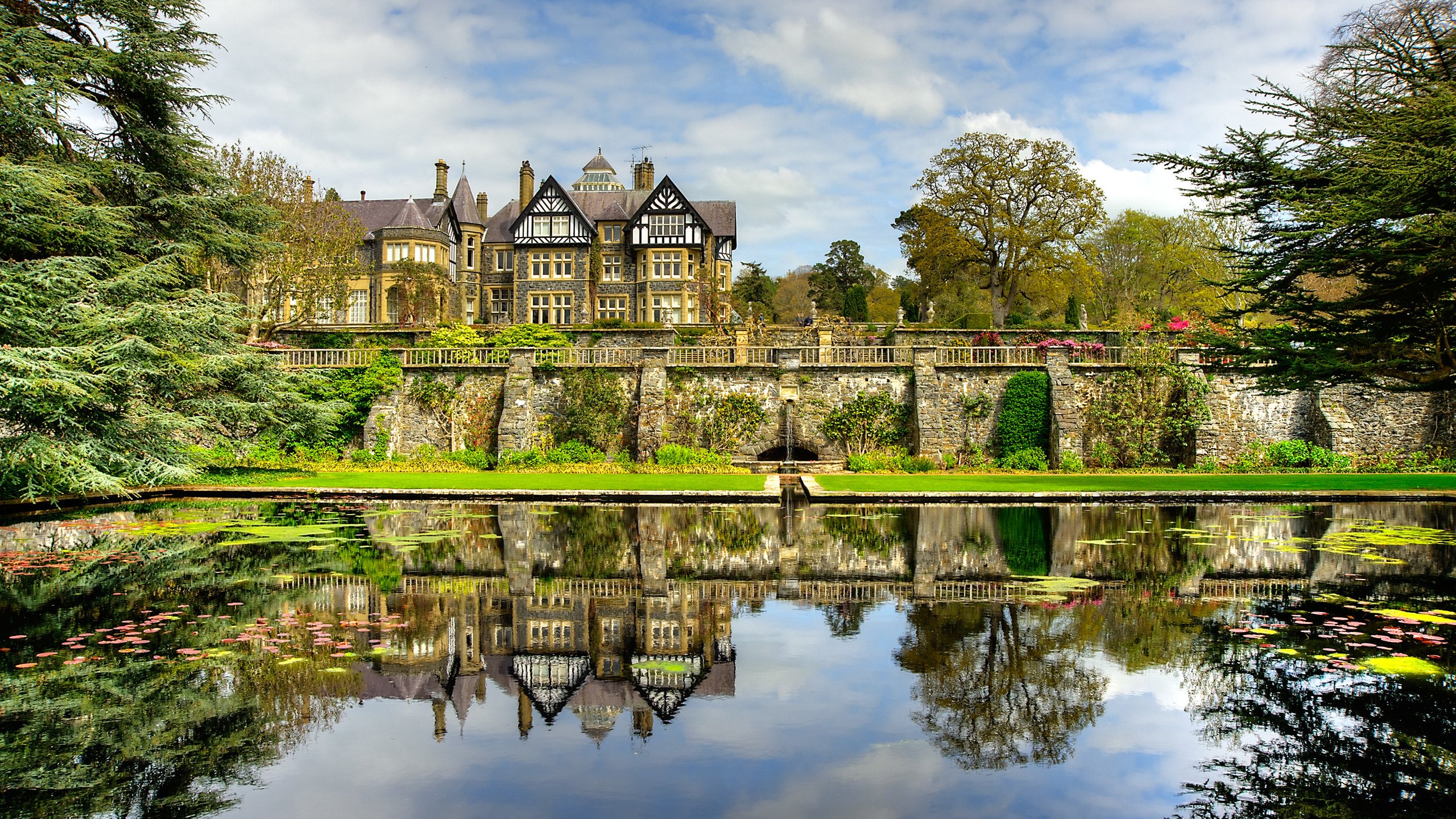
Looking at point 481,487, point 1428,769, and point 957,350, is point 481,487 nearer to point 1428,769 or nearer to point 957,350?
point 957,350

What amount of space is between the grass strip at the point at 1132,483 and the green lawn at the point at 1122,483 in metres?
0.01

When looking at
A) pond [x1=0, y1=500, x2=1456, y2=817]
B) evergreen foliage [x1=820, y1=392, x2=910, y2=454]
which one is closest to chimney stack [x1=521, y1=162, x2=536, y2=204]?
evergreen foliage [x1=820, y1=392, x2=910, y2=454]

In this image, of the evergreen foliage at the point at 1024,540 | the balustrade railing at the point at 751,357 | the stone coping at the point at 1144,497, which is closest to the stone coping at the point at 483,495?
the stone coping at the point at 1144,497

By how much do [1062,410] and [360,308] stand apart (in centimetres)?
3882

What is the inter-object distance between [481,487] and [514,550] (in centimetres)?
812

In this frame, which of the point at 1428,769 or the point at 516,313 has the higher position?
the point at 516,313

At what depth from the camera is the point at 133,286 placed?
56.4ft

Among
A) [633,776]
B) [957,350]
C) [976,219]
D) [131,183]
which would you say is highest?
[976,219]

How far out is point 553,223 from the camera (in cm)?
4978

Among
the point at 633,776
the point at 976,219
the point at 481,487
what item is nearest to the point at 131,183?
the point at 481,487

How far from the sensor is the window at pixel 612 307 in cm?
5000

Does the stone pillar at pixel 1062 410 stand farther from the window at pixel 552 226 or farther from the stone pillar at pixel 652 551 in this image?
the window at pixel 552 226

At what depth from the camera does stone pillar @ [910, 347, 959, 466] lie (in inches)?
1010

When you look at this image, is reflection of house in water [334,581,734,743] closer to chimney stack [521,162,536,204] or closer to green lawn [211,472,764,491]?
green lawn [211,472,764,491]
